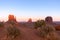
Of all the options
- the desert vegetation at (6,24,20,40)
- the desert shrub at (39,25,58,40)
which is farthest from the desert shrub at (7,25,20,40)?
the desert shrub at (39,25,58,40)

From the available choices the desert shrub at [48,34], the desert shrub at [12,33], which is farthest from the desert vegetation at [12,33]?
the desert shrub at [48,34]

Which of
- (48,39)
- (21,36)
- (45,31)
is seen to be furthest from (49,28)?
(21,36)

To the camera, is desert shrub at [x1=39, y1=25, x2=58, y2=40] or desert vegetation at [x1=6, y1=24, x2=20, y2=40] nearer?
desert vegetation at [x1=6, y1=24, x2=20, y2=40]

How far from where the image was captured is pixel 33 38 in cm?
1852

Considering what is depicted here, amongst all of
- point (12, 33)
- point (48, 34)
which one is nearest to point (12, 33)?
point (12, 33)

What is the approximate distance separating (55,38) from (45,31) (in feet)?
5.34

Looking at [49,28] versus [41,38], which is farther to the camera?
[49,28]

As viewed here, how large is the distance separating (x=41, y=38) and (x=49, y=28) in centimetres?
222

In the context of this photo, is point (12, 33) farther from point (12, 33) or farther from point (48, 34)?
point (48, 34)

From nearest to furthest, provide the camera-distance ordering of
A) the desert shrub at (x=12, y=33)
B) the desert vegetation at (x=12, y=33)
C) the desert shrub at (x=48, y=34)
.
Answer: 1. the desert vegetation at (x=12, y=33)
2. the desert shrub at (x=12, y=33)
3. the desert shrub at (x=48, y=34)

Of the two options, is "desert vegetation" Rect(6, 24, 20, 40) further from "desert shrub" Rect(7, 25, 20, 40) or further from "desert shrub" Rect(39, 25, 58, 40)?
"desert shrub" Rect(39, 25, 58, 40)

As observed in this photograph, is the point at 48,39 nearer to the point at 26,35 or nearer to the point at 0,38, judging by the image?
the point at 26,35

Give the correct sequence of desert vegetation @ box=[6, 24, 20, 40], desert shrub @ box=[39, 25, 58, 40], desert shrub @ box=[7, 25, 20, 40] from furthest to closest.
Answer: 1. desert shrub @ box=[39, 25, 58, 40]
2. desert shrub @ box=[7, 25, 20, 40]
3. desert vegetation @ box=[6, 24, 20, 40]

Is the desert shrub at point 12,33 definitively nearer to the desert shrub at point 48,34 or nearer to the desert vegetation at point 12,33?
the desert vegetation at point 12,33
